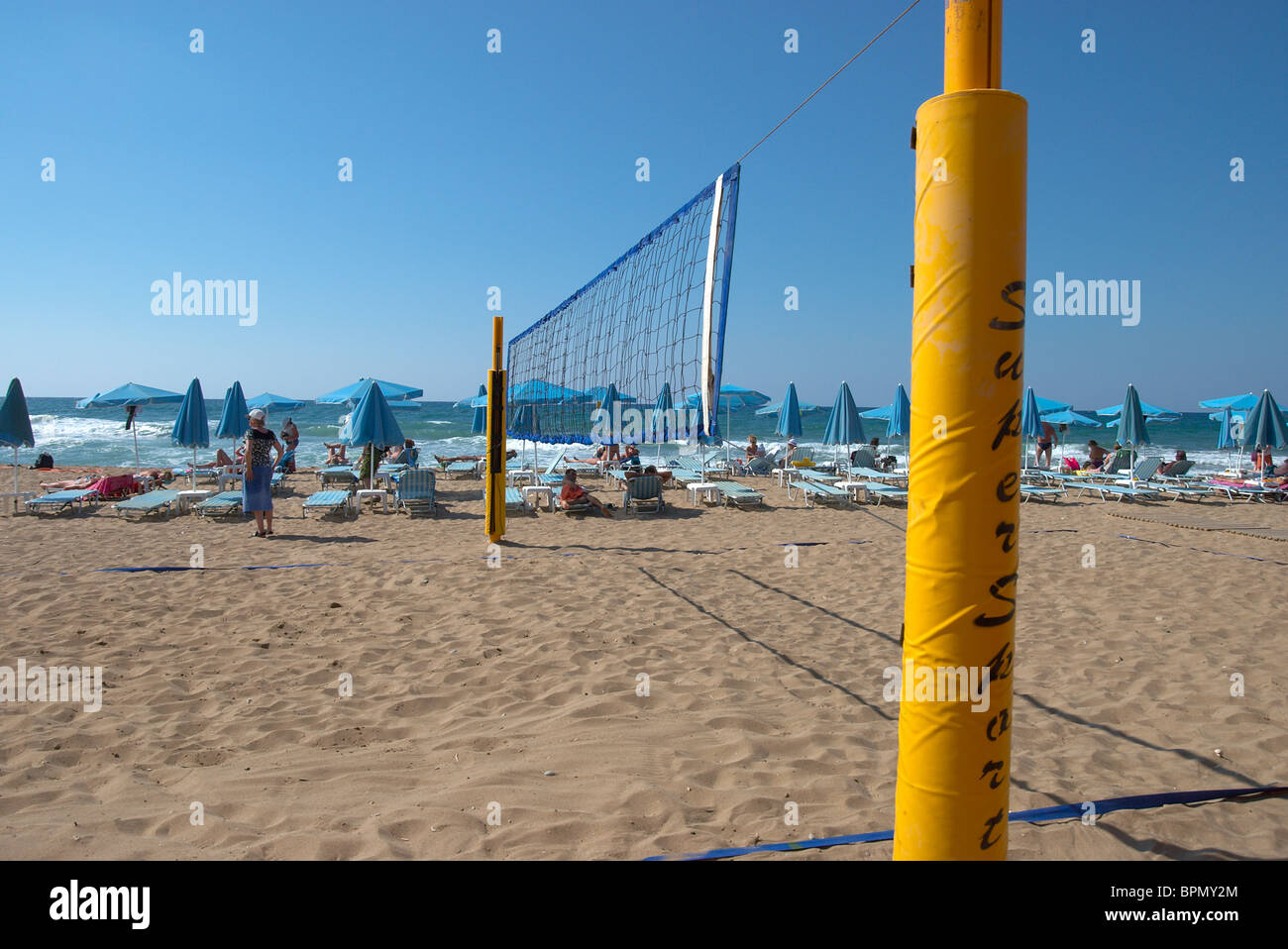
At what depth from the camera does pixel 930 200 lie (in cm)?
148

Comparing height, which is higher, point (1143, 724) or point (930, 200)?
point (930, 200)

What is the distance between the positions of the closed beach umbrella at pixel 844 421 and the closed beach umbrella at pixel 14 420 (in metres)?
13.6

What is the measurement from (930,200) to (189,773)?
10.6ft

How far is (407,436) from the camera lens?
1404 inches

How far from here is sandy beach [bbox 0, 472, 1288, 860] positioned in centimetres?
240

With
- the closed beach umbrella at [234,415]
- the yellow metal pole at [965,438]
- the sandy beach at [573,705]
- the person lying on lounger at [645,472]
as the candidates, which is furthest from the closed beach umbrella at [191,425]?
the yellow metal pole at [965,438]

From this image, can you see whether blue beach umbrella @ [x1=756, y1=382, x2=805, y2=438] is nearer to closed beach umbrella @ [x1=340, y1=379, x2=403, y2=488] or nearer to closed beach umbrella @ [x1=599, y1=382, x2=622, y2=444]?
closed beach umbrella @ [x1=599, y1=382, x2=622, y2=444]

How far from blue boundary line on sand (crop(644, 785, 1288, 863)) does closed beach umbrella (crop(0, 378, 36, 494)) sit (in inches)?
477

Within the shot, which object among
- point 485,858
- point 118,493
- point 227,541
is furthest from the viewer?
point 118,493
